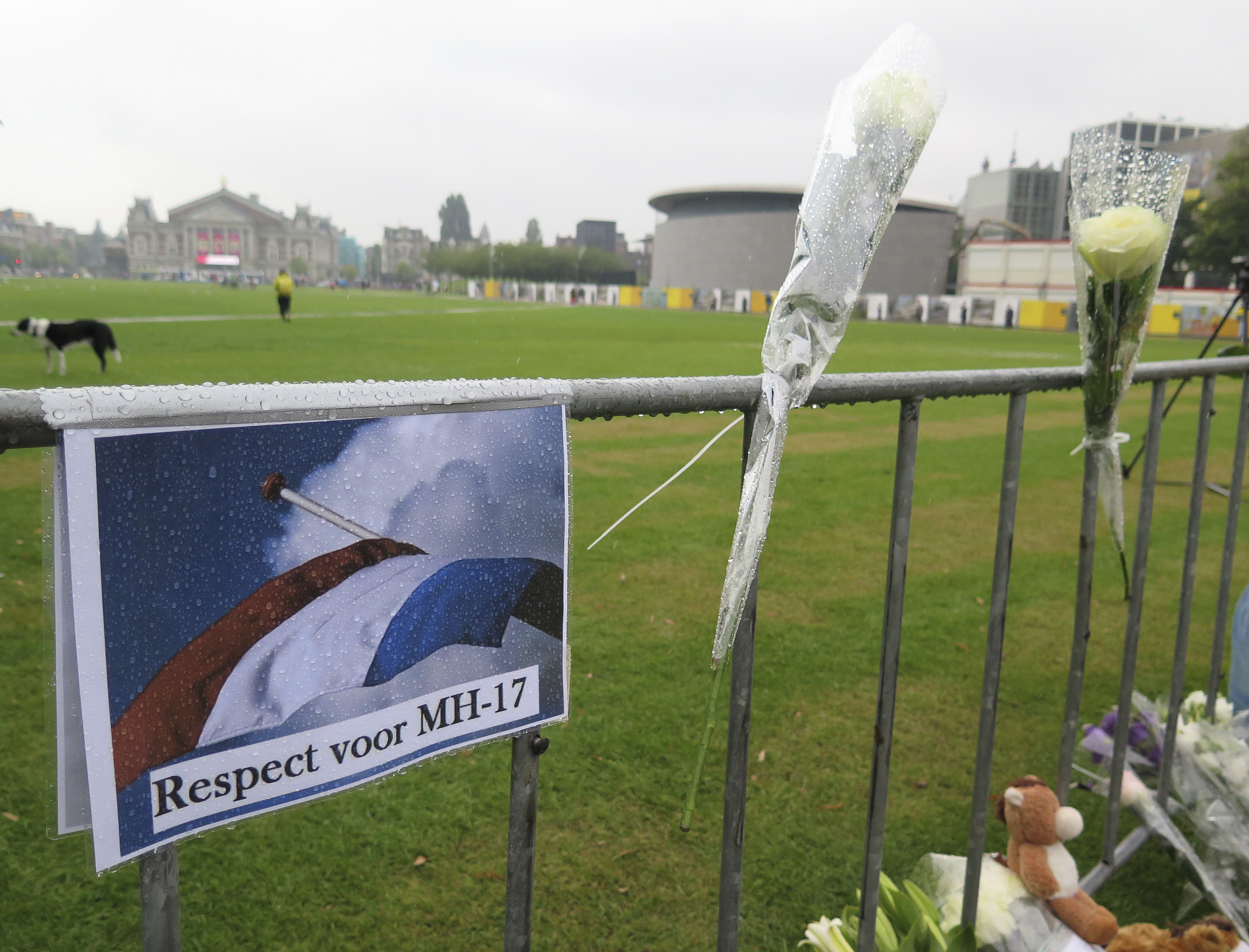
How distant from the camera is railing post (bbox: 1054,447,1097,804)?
181cm

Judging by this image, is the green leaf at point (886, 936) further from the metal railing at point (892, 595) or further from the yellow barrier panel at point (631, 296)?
the yellow barrier panel at point (631, 296)


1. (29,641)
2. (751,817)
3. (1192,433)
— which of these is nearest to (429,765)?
(751,817)

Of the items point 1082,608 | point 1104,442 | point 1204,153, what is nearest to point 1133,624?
point 1082,608

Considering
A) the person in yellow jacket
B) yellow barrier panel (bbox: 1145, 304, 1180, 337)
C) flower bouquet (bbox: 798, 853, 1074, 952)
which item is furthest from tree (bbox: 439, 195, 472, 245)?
yellow barrier panel (bbox: 1145, 304, 1180, 337)

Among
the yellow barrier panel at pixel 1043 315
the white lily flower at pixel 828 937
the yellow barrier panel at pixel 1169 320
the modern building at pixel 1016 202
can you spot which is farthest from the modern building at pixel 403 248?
the yellow barrier panel at pixel 1169 320

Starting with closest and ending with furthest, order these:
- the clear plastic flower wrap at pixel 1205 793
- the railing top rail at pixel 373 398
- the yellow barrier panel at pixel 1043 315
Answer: the railing top rail at pixel 373 398, the clear plastic flower wrap at pixel 1205 793, the yellow barrier panel at pixel 1043 315

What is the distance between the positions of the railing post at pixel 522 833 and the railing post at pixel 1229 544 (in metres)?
1.89

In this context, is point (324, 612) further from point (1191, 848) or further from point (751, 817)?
point (1191, 848)

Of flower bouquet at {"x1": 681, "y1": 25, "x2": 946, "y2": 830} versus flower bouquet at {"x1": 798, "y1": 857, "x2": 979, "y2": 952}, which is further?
flower bouquet at {"x1": 798, "y1": 857, "x2": 979, "y2": 952}

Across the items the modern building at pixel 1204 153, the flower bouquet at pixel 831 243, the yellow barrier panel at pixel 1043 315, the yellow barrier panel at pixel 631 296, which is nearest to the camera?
the flower bouquet at pixel 831 243

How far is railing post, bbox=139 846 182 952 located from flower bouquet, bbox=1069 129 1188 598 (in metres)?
1.71

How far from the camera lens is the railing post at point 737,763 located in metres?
1.16

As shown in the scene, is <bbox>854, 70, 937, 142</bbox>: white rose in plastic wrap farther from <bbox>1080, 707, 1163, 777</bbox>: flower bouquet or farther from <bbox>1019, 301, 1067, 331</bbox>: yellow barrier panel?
<bbox>1019, 301, 1067, 331</bbox>: yellow barrier panel

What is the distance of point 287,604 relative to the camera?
76 centimetres
